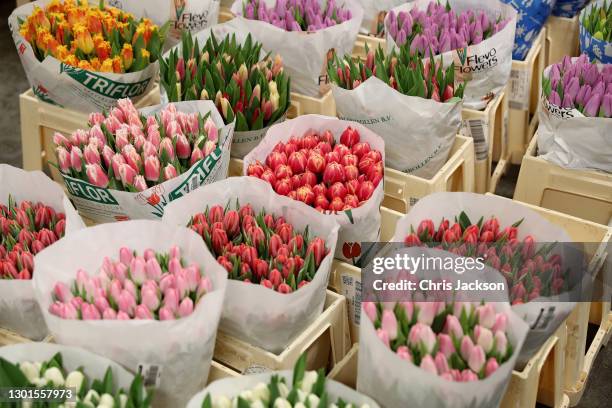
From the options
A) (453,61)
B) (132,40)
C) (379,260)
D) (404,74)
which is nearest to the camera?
(379,260)

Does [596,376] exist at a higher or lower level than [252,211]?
lower

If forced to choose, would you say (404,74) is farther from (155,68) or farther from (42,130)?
(42,130)

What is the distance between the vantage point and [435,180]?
213 cm

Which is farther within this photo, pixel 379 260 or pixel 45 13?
pixel 45 13

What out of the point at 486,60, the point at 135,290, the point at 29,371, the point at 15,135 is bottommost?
the point at 15,135

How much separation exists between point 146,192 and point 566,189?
122 centimetres

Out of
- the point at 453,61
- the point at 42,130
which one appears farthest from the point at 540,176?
the point at 42,130

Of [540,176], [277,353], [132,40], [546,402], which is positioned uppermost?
[132,40]

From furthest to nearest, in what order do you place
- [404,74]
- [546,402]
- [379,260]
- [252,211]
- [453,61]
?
1. [453,61]
2. [404,74]
3. [546,402]
4. [252,211]
5. [379,260]

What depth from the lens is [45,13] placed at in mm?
2553

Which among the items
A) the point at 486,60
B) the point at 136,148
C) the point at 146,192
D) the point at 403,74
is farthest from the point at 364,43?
the point at 146,192

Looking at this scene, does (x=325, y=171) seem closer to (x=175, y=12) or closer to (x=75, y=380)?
(x=75, y=380)

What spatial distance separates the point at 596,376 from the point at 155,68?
171cm

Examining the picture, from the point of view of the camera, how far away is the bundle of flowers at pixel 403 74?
2.15m
